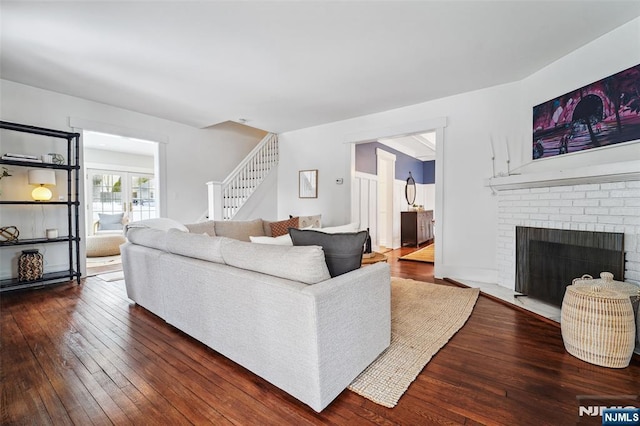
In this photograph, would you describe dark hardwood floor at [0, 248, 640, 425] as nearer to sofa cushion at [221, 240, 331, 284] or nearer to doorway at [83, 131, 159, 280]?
sofa cushion at [221, 240, 331, 284]

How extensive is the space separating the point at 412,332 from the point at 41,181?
4.67 m

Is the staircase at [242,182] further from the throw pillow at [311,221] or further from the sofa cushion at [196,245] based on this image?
the sofa cushion at [196,245]

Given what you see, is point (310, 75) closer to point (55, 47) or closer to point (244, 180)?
point (55, 47)

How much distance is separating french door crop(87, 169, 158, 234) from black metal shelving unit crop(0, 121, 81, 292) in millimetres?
2907

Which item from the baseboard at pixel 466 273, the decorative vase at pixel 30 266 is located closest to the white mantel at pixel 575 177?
the baseboard at pixel 466 273

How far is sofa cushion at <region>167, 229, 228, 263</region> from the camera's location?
1.97 meters

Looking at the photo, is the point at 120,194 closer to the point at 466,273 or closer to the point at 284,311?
the point at 284,311

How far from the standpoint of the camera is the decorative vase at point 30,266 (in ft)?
11.1

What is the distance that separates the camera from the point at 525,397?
4.83 ft

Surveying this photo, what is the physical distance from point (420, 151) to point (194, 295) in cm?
708

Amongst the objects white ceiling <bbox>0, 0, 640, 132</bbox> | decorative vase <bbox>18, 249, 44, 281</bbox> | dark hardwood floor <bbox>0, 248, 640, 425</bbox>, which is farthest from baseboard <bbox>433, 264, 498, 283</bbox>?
decorative vase <bbox>18, 249, 44, 281</bbox>

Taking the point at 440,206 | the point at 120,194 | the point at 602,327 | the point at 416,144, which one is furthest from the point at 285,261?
the point at 120,194

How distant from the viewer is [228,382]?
163 centimetres

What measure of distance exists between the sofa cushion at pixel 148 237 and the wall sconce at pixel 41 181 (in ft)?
5.20
